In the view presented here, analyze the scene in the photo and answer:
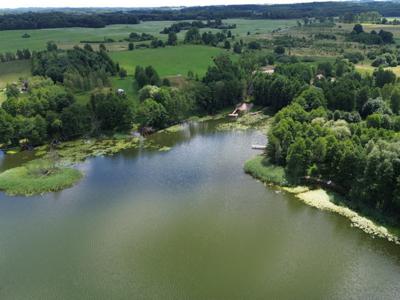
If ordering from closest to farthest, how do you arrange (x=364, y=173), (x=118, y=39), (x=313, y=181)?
1. (x=364, y=173)
2. (x=313, y=181)
3. (x=118, y=39)

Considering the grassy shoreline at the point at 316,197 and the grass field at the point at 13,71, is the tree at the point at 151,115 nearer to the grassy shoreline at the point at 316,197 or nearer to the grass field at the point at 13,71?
the grassy shoreline at the point at 316,197

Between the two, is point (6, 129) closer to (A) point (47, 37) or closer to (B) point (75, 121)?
(B) point (75, 121)

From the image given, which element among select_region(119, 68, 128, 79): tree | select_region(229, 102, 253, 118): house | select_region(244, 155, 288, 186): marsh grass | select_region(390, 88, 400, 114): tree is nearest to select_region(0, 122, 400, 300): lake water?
select_region(244, 155, 288, 186): marsh grass

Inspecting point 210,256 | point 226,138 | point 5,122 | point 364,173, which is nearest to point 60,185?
point 5,122

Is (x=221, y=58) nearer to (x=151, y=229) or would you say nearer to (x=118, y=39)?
(x=151, y=229)

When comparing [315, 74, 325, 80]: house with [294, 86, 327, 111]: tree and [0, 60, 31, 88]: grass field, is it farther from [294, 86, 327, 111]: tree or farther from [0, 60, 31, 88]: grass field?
[0, 60, 31, 88]: grass field

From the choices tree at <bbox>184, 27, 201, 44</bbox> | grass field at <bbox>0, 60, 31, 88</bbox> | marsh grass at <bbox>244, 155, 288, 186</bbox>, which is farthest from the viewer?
tree at <bbox>184, 27, 201, 44</bbox>
